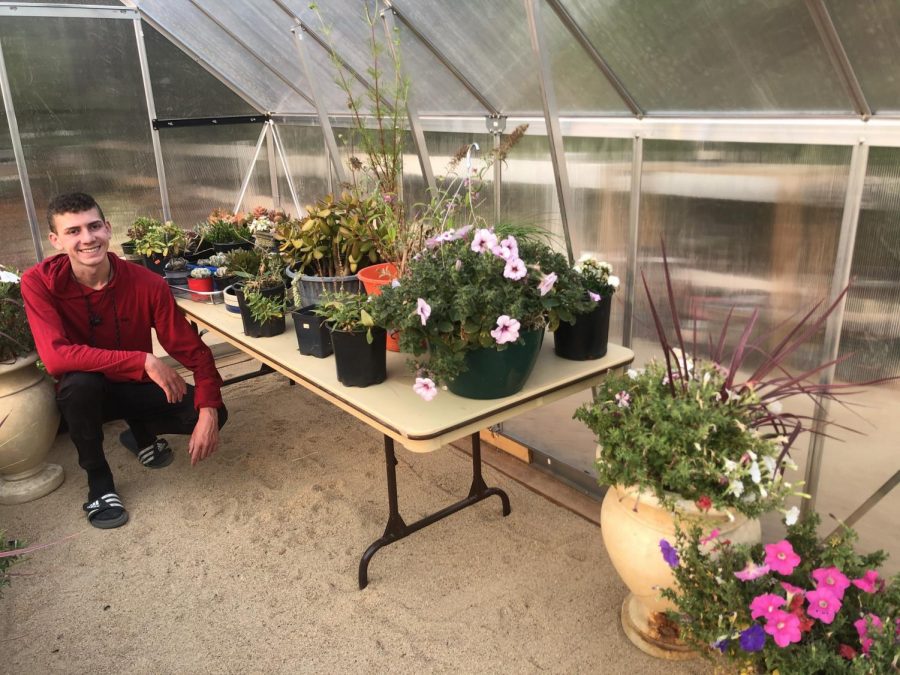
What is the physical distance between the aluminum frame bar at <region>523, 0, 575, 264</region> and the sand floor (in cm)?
114

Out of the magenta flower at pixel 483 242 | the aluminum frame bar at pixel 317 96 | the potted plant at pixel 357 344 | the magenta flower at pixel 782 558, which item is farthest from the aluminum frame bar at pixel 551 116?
the magenta flower at pixel 782 558

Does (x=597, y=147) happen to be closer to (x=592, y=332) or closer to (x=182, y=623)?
(x=592, y=332)

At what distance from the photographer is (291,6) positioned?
147 inches

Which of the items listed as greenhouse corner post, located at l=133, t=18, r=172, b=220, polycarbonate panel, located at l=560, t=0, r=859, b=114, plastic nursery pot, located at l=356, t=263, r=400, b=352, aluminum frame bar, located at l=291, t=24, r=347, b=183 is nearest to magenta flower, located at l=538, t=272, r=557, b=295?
plastic nursery pot, located at l=356, t=263, r=400, b=352

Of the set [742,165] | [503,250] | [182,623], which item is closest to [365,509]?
[182,623]

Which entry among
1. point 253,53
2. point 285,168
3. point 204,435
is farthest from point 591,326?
point 285,168

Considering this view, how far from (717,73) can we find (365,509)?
2.02 m

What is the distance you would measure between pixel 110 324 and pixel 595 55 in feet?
6.98

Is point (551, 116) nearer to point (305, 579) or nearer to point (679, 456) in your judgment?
point (679, 456)

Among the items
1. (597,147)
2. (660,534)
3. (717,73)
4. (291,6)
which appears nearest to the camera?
(660,534)

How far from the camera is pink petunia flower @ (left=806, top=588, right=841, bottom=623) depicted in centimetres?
156

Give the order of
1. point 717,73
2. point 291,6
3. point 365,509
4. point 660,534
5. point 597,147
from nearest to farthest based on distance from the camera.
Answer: point 660,534 < point 717,73 < point 597,147 < point 365,509 < point 291,6

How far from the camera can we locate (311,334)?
8.20 feet

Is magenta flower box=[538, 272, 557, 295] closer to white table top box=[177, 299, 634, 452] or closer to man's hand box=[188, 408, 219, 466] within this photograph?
white table top box=[177, 299, 634, 452]
